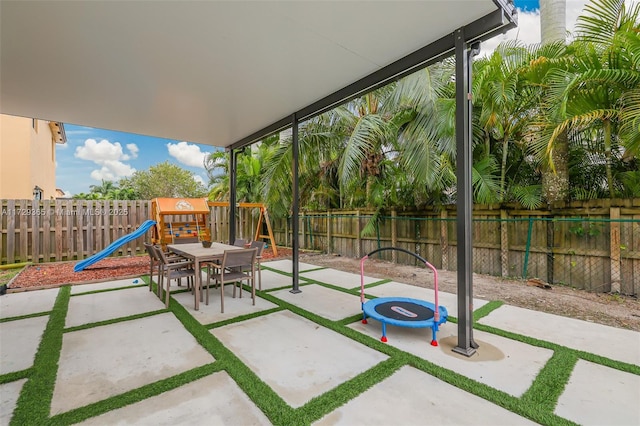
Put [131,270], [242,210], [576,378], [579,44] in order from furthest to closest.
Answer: [242,210] < [131,270] < [579,44] < [576,378]

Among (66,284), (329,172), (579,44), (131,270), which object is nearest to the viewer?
(579,44)

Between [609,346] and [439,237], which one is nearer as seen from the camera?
[609,346]

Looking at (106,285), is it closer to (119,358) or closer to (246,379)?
(119,358)

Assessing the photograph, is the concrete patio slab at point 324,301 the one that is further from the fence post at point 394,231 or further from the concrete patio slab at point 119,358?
the fence post at point 394,231

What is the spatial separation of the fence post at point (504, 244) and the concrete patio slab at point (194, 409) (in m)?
5.54

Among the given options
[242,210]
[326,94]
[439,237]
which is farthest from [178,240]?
[439,237]

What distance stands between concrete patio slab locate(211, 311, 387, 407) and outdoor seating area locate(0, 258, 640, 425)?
14 millimetres

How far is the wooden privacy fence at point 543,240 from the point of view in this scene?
4422 millimetres

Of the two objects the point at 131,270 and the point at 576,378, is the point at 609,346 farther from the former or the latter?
the point at 131,270

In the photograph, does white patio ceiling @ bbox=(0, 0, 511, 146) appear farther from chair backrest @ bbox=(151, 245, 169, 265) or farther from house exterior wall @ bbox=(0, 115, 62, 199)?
house exterior wall @ bbox=(0, 115, 62, 199)

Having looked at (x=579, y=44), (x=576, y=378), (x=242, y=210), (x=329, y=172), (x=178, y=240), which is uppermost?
(x=579, y=44)

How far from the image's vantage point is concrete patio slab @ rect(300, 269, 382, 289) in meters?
5.44

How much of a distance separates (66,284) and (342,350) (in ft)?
18.1

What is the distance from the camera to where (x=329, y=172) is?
933 cm
